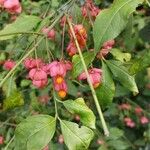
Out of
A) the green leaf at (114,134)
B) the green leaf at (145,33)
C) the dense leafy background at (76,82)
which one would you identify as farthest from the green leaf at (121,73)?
the green leaf at (145,33)

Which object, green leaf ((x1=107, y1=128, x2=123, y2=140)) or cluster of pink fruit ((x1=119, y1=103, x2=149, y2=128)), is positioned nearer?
green leaf ((x1=107, y1=128, x2=123, y2=140))

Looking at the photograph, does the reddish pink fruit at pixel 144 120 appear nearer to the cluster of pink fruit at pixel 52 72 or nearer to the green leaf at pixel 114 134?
the green leaf at pixel 114 134

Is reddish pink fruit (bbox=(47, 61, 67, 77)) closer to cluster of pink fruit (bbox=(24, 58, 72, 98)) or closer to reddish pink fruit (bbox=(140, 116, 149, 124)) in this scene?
cluster of pink fruit (bbox=(24, 58, 72, 98))

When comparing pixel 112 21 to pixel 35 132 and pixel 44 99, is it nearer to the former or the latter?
pixel 35 132

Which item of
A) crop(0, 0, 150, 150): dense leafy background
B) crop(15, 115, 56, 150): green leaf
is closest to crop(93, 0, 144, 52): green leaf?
crop(0, 0, 150, 150): dense leafy background

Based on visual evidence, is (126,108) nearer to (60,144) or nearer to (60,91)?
(60,144)
